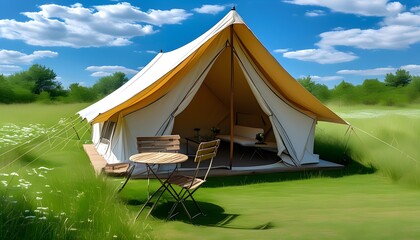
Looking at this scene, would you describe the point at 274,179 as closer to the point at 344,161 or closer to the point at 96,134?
the point at 344,161

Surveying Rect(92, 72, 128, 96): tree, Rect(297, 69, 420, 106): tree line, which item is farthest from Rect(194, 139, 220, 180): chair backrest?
Rect(92, 72, 128, 96): tree

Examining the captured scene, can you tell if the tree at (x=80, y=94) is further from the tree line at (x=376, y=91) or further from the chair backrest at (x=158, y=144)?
the chair backrest at (x=158, y=144)

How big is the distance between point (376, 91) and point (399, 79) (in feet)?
11.0

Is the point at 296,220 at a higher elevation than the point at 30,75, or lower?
lower

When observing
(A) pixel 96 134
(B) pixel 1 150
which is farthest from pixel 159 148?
(A) pixel 96 134

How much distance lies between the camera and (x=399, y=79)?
1046 inches

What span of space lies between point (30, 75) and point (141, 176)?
25.4 meters

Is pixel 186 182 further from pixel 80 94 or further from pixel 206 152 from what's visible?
pixel 80 94

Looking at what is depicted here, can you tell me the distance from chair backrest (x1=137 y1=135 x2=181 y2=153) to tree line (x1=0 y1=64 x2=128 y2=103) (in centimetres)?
1994

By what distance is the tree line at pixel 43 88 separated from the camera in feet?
79.2

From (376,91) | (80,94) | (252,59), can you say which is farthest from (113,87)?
(252,59)

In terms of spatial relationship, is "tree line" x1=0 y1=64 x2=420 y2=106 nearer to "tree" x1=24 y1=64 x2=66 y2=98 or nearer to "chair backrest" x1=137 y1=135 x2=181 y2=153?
"tree" x1=24 y1=64 x2=66 y2=98

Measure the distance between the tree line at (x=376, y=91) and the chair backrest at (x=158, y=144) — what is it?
680 inches

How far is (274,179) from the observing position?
6.70 metres
